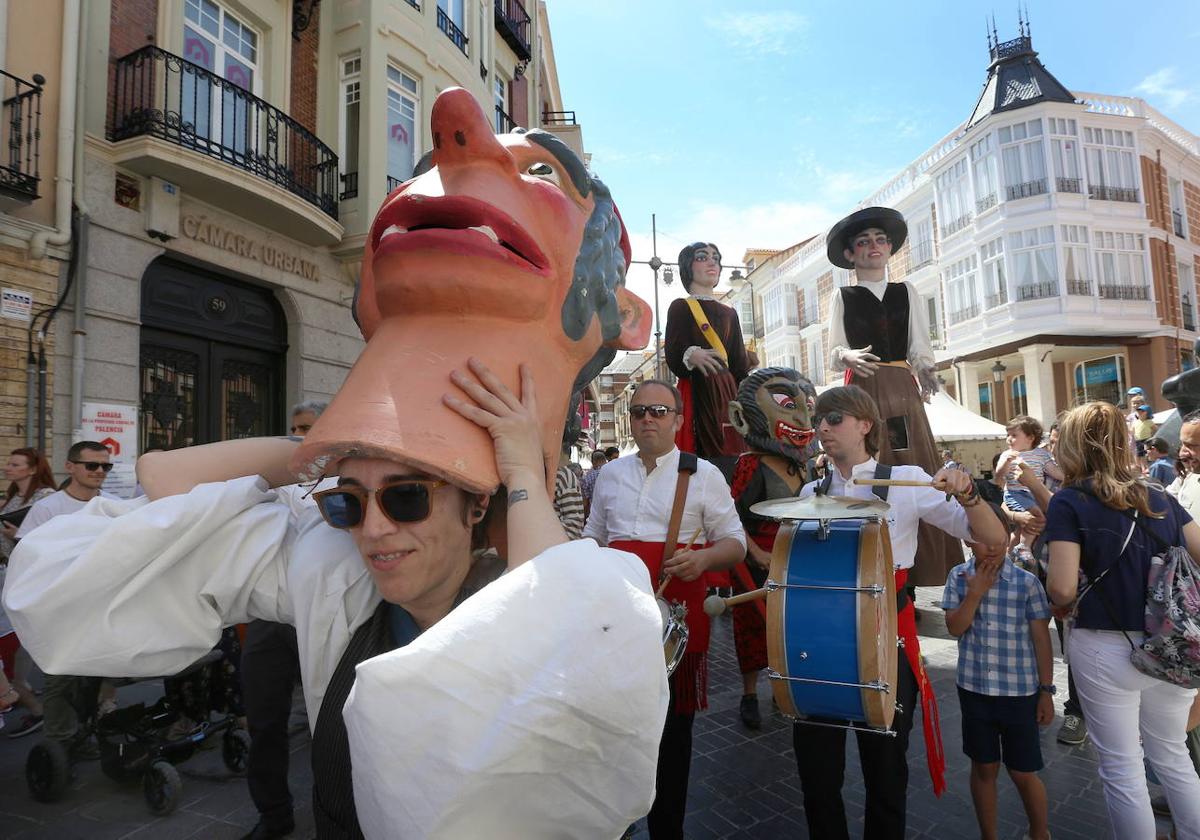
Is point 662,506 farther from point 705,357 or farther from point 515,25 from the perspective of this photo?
point 515,25

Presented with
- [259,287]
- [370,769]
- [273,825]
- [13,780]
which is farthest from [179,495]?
[259,287]

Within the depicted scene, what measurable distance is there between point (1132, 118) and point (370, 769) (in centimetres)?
3002

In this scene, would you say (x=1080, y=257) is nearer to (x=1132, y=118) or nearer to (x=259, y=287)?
(x=1132, y=118)

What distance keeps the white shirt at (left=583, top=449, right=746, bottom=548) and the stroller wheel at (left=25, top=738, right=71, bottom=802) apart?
3096mm

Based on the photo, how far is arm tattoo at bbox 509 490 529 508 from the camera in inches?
50.7

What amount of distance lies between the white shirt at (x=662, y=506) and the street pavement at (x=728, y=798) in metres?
1.32

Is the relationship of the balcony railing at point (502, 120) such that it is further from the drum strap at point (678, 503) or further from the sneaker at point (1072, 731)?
the sneaker at point (1072, 731)

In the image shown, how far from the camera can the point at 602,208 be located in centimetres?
183

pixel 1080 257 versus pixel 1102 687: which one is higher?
pixel 1080 257

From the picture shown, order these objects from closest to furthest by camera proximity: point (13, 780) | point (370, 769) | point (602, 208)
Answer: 1. point (370, 769)
2. point (602, 208)
3. point (13, 780)

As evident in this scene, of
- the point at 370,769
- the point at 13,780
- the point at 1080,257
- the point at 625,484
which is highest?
the point at 1080,257

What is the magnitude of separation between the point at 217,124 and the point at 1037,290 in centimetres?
2257

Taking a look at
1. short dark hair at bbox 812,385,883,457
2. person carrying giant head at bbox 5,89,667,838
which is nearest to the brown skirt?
short dark hair at bbox 812,385,883,457

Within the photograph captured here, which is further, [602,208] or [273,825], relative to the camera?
[273,825]
